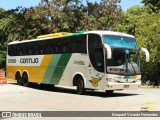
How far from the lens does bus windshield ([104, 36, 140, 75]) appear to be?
66.2 ft

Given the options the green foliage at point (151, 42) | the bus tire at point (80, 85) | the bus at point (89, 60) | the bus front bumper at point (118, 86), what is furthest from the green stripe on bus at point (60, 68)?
the green foliage at point (151, 42)

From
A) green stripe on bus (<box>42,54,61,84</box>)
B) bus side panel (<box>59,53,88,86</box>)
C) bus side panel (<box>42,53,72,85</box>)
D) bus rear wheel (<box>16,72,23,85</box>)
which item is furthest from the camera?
bus rear wheel (<box>16,72,23,85</box>)

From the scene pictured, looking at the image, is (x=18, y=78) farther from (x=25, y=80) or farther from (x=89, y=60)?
(x=89, y=60)

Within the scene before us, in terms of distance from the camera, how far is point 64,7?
43.3 meters

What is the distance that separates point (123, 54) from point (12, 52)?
12375mm

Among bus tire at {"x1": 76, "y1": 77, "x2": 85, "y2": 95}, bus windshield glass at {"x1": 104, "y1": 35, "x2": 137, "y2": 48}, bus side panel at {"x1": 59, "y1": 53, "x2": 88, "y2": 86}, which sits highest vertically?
bus windshield glass at {"x1": 104, "y1": 35, "x2": 137, "y2": 48}

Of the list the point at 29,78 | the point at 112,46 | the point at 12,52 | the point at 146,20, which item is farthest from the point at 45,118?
the point at 146,20

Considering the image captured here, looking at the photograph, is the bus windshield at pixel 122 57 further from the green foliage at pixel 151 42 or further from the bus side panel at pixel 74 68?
the green foliage at pixel 151 42

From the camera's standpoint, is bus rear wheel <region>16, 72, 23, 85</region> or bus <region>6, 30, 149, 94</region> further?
bus rear wheel <region>16, 72, 23, 85</region>

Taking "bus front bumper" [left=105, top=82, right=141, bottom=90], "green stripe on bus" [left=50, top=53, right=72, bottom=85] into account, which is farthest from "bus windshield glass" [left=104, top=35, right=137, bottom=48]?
"green stripe on bus" [left=50, top=53, right=72, bottom=85]

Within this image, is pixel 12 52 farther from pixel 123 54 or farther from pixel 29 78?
pixel 123 54

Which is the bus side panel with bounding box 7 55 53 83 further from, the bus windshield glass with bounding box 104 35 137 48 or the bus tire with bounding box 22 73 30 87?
the bus windshield glass with bounding box 104 35 137 48

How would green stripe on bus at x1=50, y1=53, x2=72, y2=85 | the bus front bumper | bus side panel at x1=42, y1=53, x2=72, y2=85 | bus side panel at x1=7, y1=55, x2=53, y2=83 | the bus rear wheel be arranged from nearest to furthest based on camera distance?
1. the bus front bumper
2. green stripe on bus at x1=50, y1=53, x2=72, y2=85
3. bus side panel at x1=42, y1=53, x2=72, y2=85
4. bus side panel at x1=7, y1=55, x2=53, y2=83
5. the bus rear wheel

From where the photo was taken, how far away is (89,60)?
21.1m
